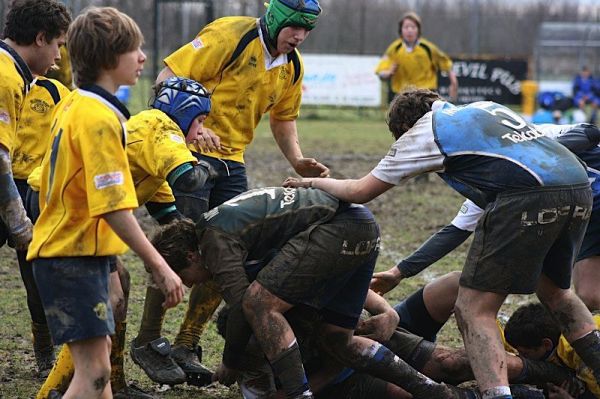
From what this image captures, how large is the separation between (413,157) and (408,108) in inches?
11.2

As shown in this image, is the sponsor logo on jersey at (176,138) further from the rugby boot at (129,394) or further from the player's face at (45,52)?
the rugby boot at (129,394)

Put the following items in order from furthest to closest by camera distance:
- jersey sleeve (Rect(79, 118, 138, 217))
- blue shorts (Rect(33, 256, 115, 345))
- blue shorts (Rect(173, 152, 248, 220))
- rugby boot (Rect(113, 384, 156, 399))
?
blue shorts (Rect(173, 152, 248, 220)) → rugby boot (Rect(113, 384, 156, 399)) → blue shorts (Rect(33, 256, 115, 345)) → jersey sleeve (Rect(79, 118, 138, 217))

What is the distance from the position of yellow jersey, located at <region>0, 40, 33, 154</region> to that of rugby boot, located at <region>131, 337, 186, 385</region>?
3.86ft

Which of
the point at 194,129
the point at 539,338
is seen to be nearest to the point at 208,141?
the point at 194,129

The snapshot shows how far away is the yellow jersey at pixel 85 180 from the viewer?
355 cm

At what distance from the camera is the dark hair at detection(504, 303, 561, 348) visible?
497 centimetres

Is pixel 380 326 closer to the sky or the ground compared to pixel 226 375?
closer to the sky

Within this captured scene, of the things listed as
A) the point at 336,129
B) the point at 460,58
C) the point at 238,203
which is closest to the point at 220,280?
the point at 238,203

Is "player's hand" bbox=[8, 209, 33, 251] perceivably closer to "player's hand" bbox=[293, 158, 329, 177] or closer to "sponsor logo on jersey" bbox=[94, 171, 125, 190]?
"sponsor logo on jersey" bbox=[94, 171, 125, 190]

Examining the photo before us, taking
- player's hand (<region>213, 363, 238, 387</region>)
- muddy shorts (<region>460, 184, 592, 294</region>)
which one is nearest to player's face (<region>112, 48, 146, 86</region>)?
player's hand (<region>213, 363, 238, 387</region>)

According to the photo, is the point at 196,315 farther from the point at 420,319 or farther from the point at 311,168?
the point at 420,319

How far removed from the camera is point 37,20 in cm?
485

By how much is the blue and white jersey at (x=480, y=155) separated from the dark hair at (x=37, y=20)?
5.43 feet

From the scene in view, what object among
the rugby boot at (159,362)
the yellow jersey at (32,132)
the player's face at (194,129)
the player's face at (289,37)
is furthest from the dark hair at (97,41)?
the player's face at (289,37)
